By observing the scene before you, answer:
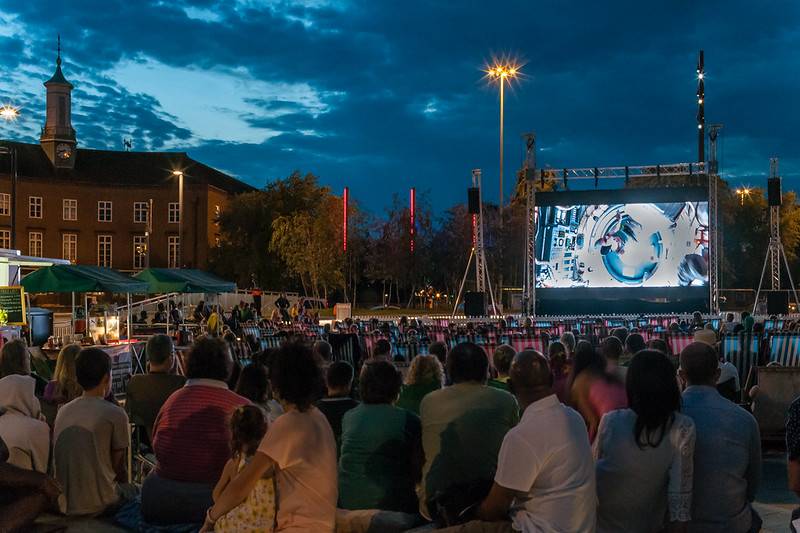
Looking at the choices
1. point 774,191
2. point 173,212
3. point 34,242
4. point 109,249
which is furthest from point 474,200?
point 34,242

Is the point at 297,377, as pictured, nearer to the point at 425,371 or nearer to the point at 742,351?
the point at 425,371

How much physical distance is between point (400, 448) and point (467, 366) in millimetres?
663

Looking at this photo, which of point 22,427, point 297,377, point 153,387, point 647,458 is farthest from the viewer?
point 153,387

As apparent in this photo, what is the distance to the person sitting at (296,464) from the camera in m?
4.25

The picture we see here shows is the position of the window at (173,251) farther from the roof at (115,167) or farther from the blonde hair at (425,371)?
the blonde hair at (425,371)

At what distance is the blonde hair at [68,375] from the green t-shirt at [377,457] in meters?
2.83

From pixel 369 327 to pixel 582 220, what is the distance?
12.7 meters

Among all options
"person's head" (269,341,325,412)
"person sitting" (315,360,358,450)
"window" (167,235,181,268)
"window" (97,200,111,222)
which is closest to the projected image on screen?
"person sitting" (315,360,358,450)

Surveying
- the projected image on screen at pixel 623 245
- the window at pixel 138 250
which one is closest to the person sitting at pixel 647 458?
the projected image on screen at pixel 623 245

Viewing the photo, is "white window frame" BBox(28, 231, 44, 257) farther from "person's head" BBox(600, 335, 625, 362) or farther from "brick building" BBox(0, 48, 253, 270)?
"person's head" BBox(600, 335, 625, 362)

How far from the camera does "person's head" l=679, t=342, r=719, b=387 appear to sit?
15.1 feet

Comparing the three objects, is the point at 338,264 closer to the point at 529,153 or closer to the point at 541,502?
the point at 529,153

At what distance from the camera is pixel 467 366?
532 cm

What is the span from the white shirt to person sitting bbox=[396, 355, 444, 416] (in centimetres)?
249
